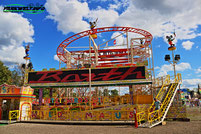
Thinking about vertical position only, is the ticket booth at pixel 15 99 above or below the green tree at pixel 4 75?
below

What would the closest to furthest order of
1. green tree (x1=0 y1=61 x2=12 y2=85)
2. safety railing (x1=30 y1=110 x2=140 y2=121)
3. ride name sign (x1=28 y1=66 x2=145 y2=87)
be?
1. safety railing (x1=30 y1=110 x2=140 y2=121)
2. ride name sign (x1=28 y1=66 x2=145 y2=87)
3. green tree (x1=0 y1=61 x2=12 y2=85)

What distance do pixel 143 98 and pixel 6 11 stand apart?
18798mm

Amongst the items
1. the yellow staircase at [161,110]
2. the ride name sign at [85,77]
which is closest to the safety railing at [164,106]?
the yellow staircase at [161,110]

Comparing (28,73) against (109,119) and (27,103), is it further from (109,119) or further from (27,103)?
(109,119)

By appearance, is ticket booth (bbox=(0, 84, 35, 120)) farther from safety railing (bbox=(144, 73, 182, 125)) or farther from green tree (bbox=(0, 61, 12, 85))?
green tree (bbox=(0, 61, 12, 85))

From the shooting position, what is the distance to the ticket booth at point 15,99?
15.0 meters

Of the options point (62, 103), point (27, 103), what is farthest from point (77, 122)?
point (62, 103)

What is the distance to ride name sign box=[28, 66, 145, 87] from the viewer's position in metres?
18.1

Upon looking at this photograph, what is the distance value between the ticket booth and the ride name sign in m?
4.15

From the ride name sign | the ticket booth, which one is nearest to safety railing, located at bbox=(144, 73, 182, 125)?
the ride name sign

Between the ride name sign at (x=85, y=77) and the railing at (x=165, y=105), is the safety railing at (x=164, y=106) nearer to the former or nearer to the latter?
the railing at (x=165, y=105)

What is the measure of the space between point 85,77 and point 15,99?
312 inches

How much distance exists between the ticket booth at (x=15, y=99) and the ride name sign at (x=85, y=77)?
415 cm

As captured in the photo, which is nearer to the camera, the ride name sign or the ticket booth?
the ticket booth
